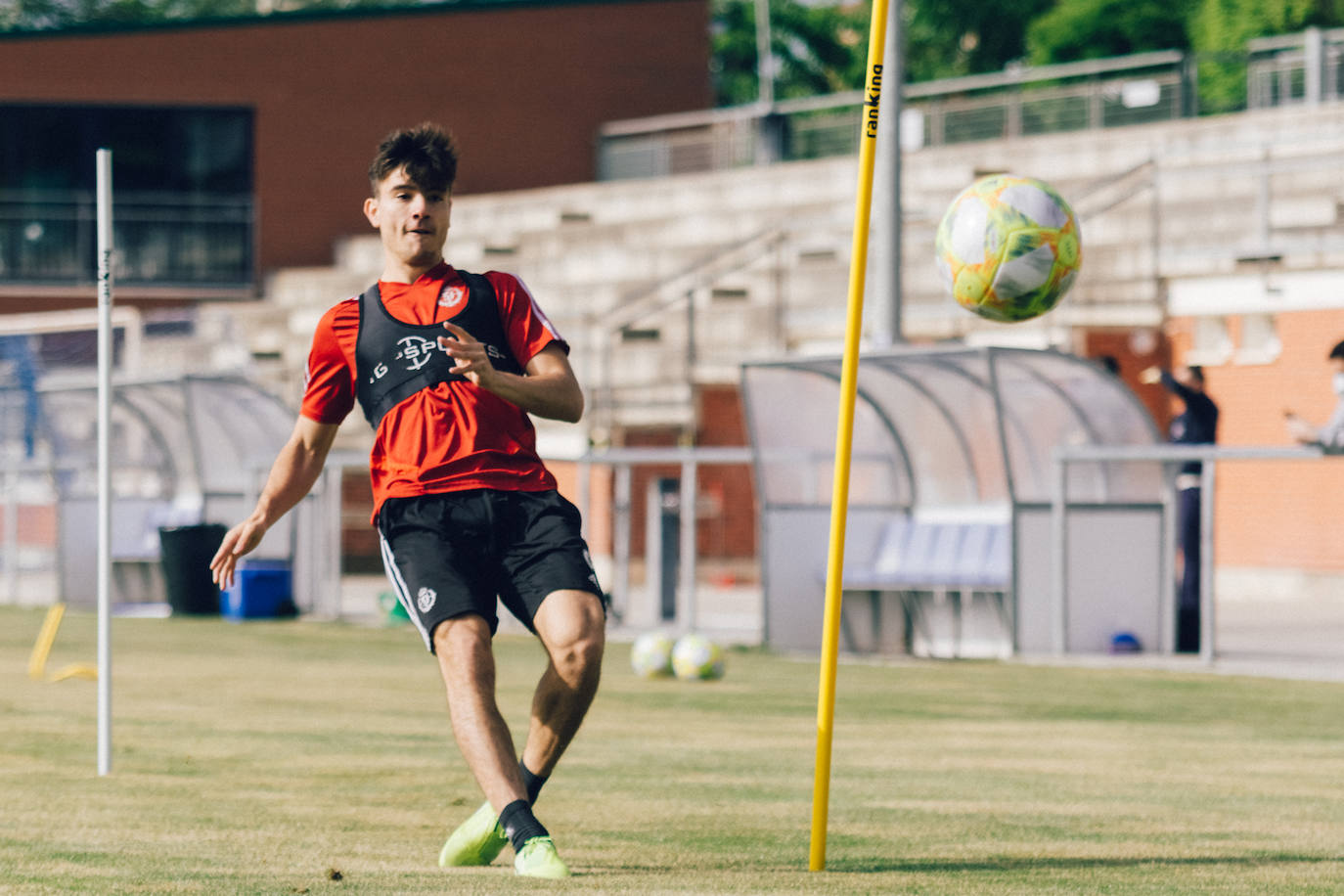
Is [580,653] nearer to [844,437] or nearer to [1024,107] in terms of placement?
[844,437]

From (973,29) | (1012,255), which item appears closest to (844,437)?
(1012,255)

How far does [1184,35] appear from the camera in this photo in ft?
150

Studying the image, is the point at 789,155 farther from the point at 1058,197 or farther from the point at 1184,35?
the point at 1058,197

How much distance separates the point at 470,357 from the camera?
560 cm

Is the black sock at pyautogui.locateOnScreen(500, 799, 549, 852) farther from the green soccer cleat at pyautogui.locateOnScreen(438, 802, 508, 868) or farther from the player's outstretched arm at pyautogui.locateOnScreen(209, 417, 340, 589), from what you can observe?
the player's outstretched arm at pyautogui.locateOnScreen(209, 417, 340, 589)

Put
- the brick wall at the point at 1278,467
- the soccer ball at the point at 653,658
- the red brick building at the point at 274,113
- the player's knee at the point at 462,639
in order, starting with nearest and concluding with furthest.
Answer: the player's knee at the point at 462,639, the soccer ball at the point at 653,658, the brick wall at the point at 1278,467, the red brick building at the point at 274,113

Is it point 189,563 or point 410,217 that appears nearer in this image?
point 410,217

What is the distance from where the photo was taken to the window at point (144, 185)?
35781 millimetres

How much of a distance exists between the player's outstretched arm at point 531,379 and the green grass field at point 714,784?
1338 millimetres

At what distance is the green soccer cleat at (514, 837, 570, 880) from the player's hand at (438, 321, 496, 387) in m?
1.27

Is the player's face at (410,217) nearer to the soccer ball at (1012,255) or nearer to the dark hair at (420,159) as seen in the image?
the dark hair at (420,159)

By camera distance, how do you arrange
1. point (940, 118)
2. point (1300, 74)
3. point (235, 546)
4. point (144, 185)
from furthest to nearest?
point (144, 185), point (940, 118), point (1300, 74), point (235, 546)

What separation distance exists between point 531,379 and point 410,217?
0.65 meters

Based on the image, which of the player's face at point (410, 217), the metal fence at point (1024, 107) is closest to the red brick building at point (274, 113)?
the metal fence at point (1024, 107)
